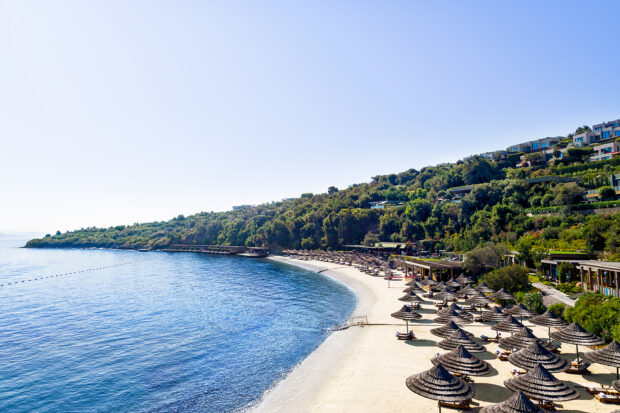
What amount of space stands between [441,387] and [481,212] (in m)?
65.7

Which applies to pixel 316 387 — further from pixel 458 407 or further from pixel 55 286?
pixel 55 286

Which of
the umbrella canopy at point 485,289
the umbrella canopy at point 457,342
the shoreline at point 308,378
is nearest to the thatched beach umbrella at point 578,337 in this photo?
the umbrella canopy at point 457,342

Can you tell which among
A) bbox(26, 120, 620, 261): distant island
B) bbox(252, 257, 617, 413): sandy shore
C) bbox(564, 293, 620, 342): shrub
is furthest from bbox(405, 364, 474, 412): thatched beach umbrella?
bbox(26, 120, 620, 261): distant island

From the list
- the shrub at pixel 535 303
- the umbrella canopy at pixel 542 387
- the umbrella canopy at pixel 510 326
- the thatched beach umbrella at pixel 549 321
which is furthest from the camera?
the shrub at pixel 535 303

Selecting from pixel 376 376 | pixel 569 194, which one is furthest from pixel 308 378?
pixel 569 194

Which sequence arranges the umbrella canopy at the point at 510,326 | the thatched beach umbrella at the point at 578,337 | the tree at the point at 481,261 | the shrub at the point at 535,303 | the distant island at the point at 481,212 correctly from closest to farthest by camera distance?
the thatched beach umbrella at the point at 578,337, the umbrella canopy at the point at 510,326, the shrub at the point at 535,303, the tree at the point at 481,261, the distant island at the point at 481,212

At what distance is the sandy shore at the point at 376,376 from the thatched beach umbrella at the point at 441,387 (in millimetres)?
3039

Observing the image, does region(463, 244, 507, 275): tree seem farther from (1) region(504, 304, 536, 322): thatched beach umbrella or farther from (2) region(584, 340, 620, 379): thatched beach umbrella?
(2) region(584, 340, 620, 379): thatched beach umbrella

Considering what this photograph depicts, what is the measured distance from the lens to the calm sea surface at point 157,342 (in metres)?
22.1

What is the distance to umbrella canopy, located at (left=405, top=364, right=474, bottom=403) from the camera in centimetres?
1434

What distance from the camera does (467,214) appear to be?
76938mm

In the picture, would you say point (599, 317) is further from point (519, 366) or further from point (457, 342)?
point (457, 342)

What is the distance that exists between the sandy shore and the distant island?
2305 centimetres

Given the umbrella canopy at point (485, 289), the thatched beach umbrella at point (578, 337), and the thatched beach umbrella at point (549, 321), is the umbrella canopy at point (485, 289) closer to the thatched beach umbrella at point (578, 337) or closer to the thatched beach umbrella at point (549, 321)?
the thatched beach umbrella at point (549, 321)
